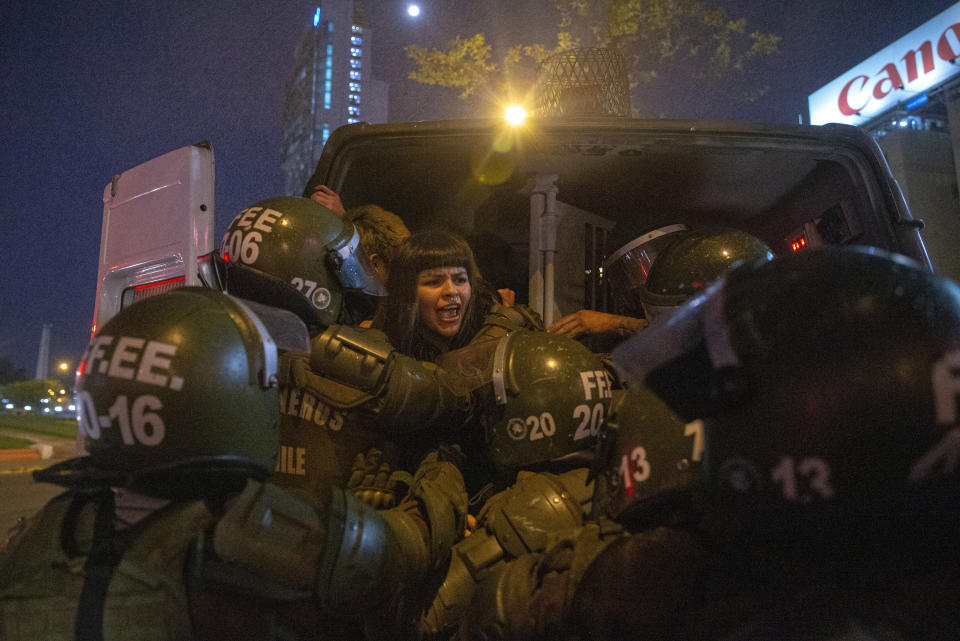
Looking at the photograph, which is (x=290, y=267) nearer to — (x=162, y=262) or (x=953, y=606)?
(x=162, y=262)

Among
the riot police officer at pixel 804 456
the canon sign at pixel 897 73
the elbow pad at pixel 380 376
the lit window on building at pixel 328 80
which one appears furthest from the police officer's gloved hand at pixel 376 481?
the lit window on building at pixel 328 80

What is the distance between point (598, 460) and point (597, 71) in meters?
5.20

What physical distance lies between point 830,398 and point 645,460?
46 cm

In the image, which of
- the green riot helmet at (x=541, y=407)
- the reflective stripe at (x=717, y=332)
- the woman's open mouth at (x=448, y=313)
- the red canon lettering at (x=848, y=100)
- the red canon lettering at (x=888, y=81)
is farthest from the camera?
the red canon lettering at (x=848, y=100)

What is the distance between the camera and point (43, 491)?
8.48 meters

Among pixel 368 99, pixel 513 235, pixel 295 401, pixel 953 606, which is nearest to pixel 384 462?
pixel 295 401

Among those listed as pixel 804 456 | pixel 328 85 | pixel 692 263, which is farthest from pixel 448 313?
pixel 328 85

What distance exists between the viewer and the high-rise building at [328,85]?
37.7 metres

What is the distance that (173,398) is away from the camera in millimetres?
1349

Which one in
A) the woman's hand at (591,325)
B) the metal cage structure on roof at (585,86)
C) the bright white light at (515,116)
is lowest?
the woman's hand at (591,325)

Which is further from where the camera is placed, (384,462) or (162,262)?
(162,262)

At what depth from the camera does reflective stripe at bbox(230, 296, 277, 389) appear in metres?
1.51

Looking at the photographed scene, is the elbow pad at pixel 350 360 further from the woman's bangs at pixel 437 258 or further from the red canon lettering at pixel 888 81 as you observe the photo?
the red canon lettering at pixel 888 81

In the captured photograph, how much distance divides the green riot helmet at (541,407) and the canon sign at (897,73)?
59.2 feet
